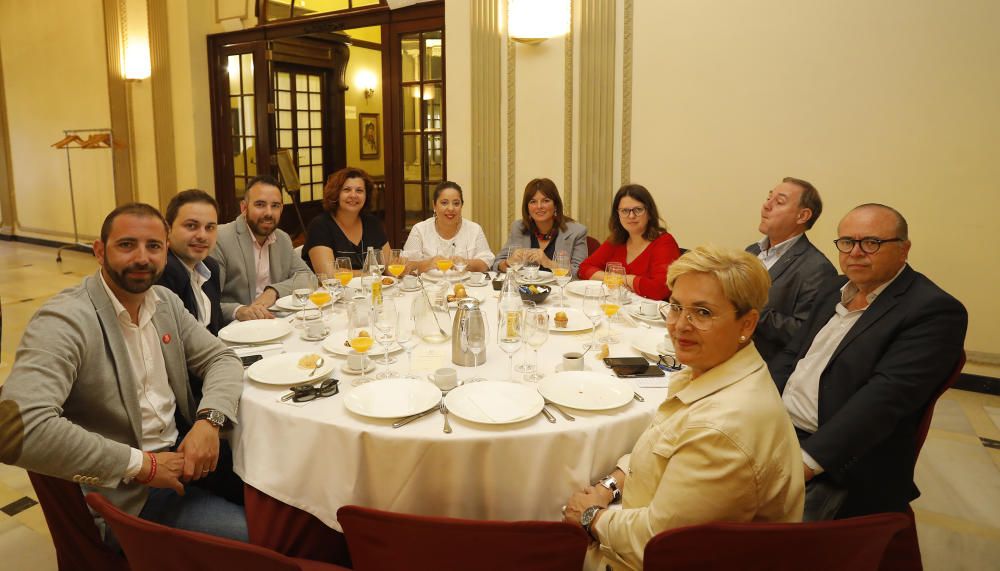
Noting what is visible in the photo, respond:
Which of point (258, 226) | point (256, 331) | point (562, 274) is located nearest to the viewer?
point (256, 331)

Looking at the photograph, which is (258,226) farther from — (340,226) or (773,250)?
(773,250)

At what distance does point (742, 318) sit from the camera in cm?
143

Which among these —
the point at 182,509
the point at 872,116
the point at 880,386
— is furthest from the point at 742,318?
the point at 872,116

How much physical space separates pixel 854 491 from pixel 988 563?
1.07m

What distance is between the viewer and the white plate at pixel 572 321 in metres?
2.49

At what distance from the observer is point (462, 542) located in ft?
3.63

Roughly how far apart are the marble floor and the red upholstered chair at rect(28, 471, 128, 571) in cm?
99

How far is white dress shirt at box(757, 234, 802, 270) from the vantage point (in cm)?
287

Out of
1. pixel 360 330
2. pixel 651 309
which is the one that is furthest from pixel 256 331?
pixel 651 309

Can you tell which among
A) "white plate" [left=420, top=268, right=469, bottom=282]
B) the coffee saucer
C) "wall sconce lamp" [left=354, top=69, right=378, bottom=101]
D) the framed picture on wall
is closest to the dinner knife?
the coffee saucer

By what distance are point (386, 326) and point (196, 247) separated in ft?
4.05

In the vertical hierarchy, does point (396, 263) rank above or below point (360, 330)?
above

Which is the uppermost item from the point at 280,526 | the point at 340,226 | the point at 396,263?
the point at 340,226

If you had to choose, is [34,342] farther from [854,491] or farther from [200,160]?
[200,160]
